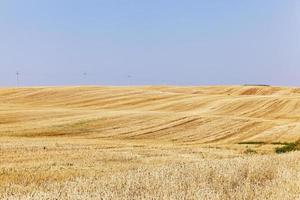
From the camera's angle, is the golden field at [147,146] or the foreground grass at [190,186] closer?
the foreground grass at [190,186]

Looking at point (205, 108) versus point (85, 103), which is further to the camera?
point (85, 103)

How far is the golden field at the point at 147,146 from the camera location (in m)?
9.71

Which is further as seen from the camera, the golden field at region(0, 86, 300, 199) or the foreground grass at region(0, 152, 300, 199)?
the golden field at region(0, 86, 300, 199)

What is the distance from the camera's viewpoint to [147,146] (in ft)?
103

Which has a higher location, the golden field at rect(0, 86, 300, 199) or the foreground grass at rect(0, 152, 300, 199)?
the foreground grass at rect(0, 152, 300, 199)

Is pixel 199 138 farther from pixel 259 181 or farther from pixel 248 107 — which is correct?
pixel 259 181

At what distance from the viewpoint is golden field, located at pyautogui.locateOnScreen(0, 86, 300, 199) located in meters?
9.71

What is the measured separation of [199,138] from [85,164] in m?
20.7

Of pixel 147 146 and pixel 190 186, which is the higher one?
pixel 190 186

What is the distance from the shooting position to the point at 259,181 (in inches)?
420

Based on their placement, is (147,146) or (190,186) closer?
(190,186)

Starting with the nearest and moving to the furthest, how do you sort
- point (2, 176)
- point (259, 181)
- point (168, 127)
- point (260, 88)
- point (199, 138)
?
point (259, 181), point (2, 176), point (199, 138), point (168, 127), point (260, 88)

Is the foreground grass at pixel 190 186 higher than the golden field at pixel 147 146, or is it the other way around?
the foreground grass at pixel 190 186

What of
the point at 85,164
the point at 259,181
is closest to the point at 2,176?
the point at 85,164
